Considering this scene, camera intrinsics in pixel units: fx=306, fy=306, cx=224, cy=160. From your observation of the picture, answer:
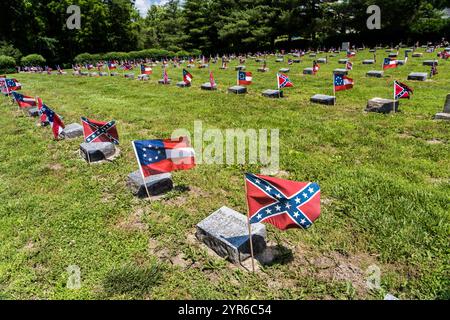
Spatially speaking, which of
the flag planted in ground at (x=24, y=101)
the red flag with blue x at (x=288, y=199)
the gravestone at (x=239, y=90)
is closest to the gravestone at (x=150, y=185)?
the red flag with blue x at (x=288, y=199)

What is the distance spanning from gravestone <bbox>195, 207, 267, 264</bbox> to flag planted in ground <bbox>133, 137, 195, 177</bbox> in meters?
1.32

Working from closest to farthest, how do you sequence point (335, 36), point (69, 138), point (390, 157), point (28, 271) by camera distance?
point (28, 271)
point (390, 157)
point (69, 138)
point (335, 36)

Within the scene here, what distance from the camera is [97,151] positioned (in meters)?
8.04

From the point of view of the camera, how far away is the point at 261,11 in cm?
4750

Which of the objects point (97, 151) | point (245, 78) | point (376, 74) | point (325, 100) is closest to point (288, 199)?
point (97, 151)

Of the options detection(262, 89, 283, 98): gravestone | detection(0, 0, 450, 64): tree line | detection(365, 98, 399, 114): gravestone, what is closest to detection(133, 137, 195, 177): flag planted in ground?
detection(365, 98, 399, 114): gravestone

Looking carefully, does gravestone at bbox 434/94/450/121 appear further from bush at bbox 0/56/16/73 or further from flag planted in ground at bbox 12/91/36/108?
bush at bbox 0/56/16/73

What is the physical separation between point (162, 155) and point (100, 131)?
2731mm

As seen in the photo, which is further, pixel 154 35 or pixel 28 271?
pixel 154 35

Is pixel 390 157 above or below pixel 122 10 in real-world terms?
below

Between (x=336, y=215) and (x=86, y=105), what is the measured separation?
530 inches
